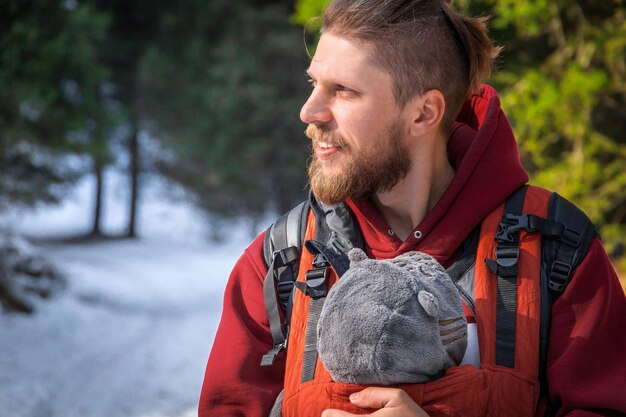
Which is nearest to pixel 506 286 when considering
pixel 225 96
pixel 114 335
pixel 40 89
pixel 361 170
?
pixel 361 170

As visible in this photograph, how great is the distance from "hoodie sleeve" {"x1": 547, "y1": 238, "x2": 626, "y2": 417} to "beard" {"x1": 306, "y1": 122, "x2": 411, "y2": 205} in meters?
0.60

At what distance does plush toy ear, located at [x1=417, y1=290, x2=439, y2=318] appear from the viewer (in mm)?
1922

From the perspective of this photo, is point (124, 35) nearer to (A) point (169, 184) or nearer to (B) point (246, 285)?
(A) point (169, 184)

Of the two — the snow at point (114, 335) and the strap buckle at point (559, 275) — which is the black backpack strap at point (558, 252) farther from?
the snow at point (114, 335)

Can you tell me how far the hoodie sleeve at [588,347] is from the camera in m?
2.08

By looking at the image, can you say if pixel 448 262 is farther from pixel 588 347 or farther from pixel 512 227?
pixel 588 347

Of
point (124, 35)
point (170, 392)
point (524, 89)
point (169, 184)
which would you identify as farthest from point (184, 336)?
point (169, 184)

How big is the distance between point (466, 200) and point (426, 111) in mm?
294

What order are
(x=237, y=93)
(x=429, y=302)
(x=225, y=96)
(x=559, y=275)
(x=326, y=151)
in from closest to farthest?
(x=429, y=302) < (x=559, y=275) < (x=326, y=151) < (x=225, y=96) < (x=237, y=93)

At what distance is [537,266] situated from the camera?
7.08ft

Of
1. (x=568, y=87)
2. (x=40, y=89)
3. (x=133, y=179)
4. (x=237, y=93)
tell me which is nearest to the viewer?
(x=568, y=87)

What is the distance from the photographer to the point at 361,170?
235cm

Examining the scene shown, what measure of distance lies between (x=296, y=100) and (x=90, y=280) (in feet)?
31.0

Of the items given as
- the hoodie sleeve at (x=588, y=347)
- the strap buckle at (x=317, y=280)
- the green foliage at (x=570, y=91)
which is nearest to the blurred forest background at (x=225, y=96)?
the green foliage at (x=570, y=91)
